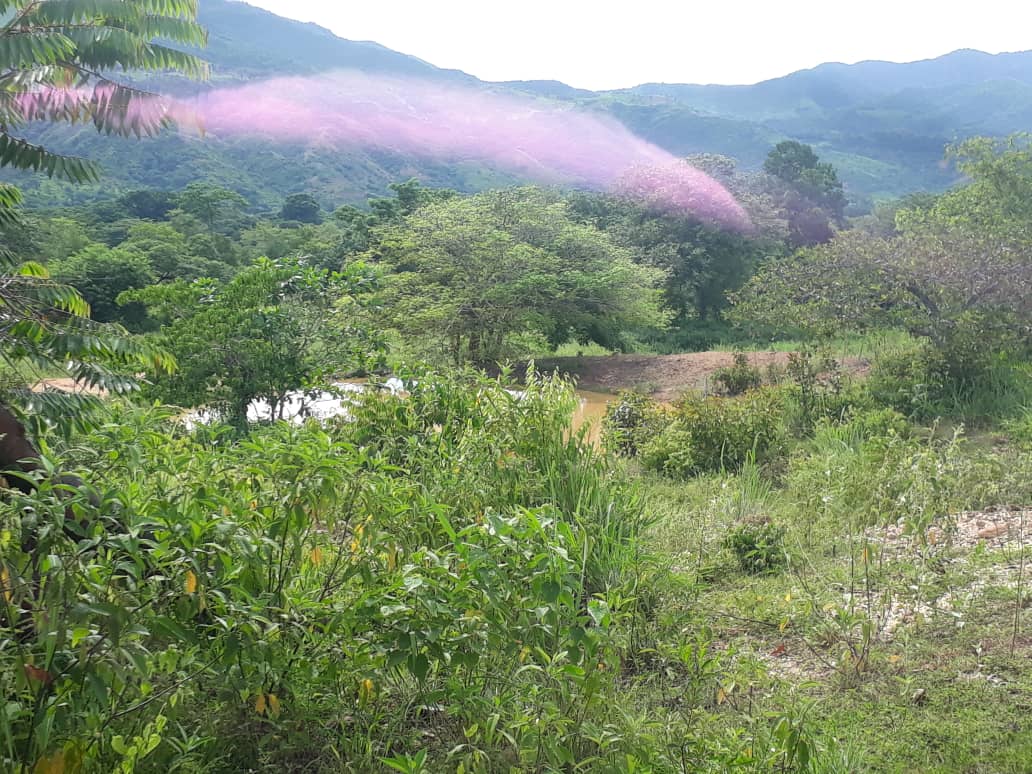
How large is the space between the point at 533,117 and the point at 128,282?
11784 cm

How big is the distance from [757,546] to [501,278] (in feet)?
41.8

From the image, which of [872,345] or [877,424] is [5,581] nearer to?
[877,424]

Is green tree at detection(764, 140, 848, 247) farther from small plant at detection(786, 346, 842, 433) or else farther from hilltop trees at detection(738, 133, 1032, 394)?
small plant at detection(786, 346, 842, 433)

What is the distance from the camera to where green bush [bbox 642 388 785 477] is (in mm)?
7125

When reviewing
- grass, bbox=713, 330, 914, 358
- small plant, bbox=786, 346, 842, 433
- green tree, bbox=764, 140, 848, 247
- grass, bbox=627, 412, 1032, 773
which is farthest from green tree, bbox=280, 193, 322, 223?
grass, bbox=627, 412, 1032, 773

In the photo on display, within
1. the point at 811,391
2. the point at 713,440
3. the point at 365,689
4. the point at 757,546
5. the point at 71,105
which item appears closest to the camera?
the point at 365,689

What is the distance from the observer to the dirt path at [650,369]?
1455 cm

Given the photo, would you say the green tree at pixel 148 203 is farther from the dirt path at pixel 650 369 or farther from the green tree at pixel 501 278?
the dirt path at pixel 650 369

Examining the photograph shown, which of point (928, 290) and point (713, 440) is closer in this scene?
point (713, 440)

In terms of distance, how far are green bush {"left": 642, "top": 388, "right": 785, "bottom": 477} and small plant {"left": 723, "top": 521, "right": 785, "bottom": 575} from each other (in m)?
2.37

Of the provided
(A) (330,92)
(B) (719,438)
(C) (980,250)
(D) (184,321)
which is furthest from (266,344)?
(A) (330,92)

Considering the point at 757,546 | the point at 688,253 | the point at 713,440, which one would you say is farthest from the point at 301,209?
the point at 757,546

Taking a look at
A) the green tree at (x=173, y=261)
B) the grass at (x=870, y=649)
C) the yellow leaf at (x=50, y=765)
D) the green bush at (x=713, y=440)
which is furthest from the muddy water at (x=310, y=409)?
the green tree at (x=173, y=261)

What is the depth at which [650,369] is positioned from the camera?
16.3 meters
